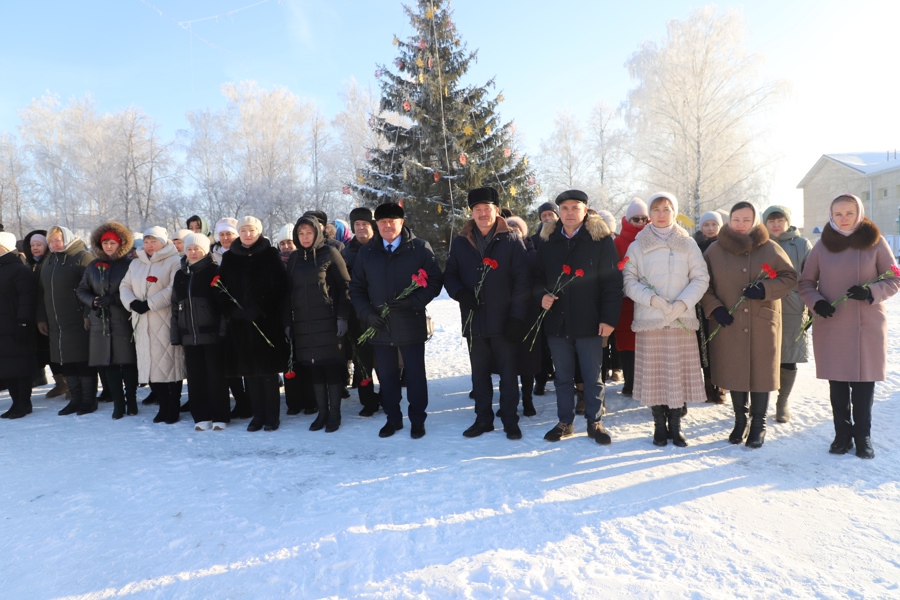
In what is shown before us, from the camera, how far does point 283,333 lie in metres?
5.02

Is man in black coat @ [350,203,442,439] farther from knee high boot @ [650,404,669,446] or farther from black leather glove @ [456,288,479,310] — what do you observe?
knee high boot @ [650,404,669,446]

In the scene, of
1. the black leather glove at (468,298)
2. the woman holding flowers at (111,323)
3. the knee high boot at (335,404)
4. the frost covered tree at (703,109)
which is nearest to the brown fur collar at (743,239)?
the black leather glove at (468,298)

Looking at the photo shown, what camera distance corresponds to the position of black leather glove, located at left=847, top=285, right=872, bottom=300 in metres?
3.73

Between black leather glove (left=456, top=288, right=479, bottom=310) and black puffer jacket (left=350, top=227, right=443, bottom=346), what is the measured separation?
0.30 m

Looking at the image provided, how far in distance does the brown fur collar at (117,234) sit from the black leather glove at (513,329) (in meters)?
4.33

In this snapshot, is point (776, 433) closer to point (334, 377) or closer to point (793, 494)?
point (793, 494)

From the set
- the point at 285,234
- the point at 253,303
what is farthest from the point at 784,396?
the point at 285,234

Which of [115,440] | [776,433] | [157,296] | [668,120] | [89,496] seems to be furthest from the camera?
[668,120]

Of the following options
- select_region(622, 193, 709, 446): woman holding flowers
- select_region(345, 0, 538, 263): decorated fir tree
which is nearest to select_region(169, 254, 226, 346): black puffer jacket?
select_region(622, 193, 709, 446): woman holding flowers

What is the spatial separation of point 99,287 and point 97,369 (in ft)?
3.20

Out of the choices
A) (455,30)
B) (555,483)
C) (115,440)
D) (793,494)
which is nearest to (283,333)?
(115,440)

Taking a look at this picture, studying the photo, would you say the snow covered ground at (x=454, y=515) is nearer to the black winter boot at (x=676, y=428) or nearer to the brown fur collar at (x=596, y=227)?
the black winter boot at (x=676, y=428)

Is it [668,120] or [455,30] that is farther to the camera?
[668,120]

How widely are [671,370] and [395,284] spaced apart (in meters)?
2.39
